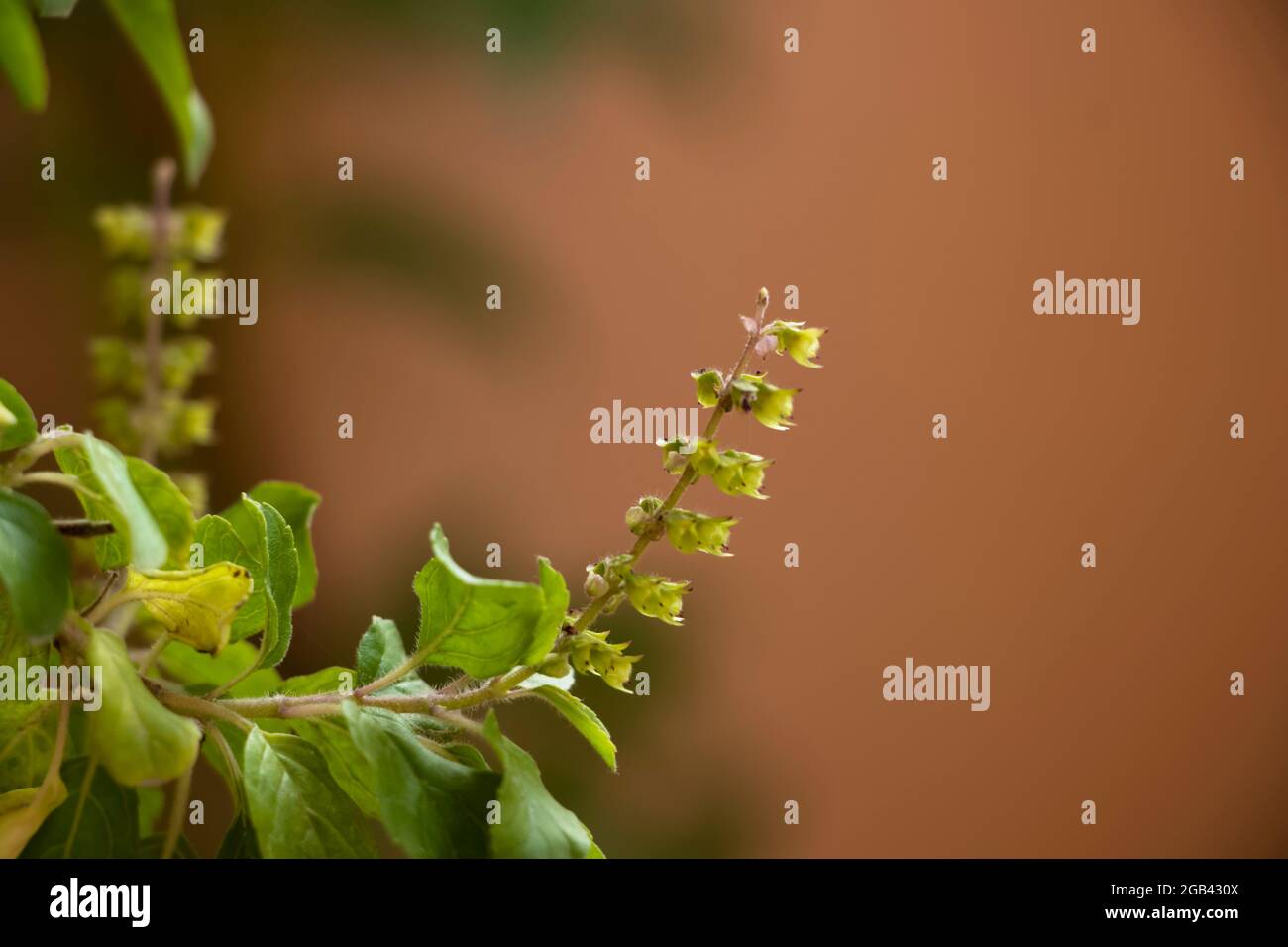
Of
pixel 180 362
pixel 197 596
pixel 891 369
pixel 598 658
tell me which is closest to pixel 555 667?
pixel 598 658

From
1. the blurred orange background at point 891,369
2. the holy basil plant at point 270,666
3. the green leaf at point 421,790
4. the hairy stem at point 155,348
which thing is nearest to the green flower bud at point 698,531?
the holy basil plant at point 270,666

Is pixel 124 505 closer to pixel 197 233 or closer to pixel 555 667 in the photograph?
pixel 555 667

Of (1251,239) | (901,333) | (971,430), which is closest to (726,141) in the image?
(901,333)

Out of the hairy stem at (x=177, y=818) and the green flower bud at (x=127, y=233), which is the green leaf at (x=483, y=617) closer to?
the hairy stem at (x=177, y=818)

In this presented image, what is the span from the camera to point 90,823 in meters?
0.44

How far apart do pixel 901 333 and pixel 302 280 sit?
105 cm

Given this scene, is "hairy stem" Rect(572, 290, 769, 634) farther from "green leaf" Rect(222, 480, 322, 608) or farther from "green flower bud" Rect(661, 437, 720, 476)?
"green leaf" Rect(222, 480, 322, 608)

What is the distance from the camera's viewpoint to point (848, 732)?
6.98ft

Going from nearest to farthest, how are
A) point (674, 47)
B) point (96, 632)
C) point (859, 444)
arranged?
point (96, 632) → point (674, 47) → point (859, 444)

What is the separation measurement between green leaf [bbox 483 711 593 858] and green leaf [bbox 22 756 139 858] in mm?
161

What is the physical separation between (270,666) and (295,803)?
0.09m

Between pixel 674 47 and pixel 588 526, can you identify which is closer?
pixel 674 47

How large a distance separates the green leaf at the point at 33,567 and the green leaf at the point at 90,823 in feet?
0.37
